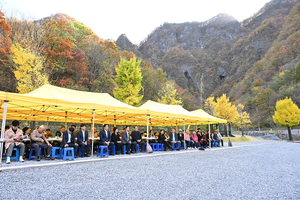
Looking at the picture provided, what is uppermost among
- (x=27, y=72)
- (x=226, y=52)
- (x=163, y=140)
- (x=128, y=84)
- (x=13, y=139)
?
(x=226, y=52)

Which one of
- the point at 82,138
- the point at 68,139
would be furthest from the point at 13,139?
the point at 82,138

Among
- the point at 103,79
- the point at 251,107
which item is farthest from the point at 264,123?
the point at 103,79

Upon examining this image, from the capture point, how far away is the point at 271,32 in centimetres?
8150

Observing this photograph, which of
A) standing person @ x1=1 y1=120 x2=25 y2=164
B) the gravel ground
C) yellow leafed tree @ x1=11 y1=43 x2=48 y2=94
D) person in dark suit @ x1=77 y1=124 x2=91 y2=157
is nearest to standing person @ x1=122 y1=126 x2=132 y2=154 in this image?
person in dark suit @ x1=77 y1=124 x2=91 y2=157

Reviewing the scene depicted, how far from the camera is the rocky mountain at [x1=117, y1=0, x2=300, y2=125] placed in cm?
6469

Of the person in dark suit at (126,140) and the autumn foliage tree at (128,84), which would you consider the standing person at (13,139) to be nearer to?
the person in dark suit at (126,140)

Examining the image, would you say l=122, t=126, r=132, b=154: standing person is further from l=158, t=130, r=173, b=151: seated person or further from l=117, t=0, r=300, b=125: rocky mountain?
l=117, t=0, r=300, b=125: rocky mountain

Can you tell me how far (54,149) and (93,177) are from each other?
363 centimetres

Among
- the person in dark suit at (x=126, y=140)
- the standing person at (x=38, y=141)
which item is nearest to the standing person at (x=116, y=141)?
the person in dark suit at (x=126, y=140)

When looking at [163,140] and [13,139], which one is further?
[163,140]

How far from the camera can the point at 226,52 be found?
9788 cm

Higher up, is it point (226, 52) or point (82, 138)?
point (226, 52)

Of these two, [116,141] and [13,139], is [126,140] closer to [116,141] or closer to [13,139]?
[116,141]

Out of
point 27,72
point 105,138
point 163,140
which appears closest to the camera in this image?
point 105,138
